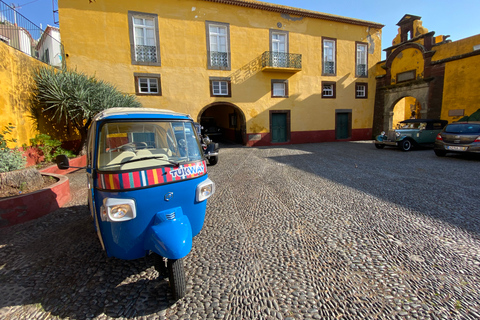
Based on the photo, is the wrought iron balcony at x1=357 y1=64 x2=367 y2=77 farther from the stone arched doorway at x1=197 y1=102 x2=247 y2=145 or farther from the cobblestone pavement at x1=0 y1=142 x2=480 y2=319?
the cobblestone pavement at x1=0 y1=142 x2=480 y2=319

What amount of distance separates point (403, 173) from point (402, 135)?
6021 mm

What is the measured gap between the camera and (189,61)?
14.8 m

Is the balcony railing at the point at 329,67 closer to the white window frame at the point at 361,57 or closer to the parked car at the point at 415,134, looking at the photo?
the white window frame at the point at 361,57

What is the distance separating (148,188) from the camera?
2.44 meters

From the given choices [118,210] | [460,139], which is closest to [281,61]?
[460,139]

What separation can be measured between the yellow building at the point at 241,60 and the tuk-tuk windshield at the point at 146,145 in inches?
474

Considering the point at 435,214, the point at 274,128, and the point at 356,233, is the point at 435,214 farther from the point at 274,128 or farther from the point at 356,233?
the point at 274,128

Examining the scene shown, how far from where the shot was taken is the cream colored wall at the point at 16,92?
6982mm

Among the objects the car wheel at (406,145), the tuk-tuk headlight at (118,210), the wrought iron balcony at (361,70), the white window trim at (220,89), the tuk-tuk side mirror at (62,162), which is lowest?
the car wheel at (406,145)

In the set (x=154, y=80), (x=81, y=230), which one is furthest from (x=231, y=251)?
(x=154, y=80)

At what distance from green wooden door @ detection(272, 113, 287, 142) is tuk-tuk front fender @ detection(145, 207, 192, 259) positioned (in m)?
15.3

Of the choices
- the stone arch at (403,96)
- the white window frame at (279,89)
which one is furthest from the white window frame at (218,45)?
the stone arch at (403,96)

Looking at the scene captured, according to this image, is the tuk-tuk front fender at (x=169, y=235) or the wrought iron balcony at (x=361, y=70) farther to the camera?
the wrought iron balcony at (x=361, y=70)

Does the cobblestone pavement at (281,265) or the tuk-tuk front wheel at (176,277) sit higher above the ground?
the tuk-tuk front wheel at (176,277)
